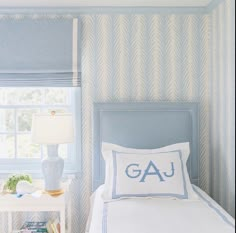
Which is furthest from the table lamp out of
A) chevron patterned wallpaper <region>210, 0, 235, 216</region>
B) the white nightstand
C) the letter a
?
chevron patterned wallpaper <region>210, 0, 235, 216</region>

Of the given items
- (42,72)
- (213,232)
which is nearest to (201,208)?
(213,232)

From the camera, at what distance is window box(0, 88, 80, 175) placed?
137 inches

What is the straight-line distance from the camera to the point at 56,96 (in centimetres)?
350

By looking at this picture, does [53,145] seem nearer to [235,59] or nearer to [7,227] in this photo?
[7,227]

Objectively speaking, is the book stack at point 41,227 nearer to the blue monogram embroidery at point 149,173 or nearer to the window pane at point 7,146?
the window pane at point 7,146

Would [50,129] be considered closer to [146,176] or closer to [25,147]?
[25,147]

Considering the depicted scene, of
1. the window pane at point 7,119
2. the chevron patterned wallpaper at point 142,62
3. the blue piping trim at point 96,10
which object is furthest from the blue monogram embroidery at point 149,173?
the blue piping trim at point 96,10

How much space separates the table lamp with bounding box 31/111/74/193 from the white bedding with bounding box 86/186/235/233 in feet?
1.50

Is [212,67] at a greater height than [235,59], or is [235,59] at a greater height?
[212,67]

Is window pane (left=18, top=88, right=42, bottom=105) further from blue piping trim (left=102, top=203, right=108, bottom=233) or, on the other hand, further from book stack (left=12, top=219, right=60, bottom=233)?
blue piping trim (left=102, top=203, right=108, bottom=233)

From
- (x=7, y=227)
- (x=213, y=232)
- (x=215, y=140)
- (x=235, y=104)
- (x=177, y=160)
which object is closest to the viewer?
(x=235, y=104)

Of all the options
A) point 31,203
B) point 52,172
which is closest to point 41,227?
point 31,203

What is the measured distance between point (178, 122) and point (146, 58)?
665 millimetres

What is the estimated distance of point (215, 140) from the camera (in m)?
3.18
